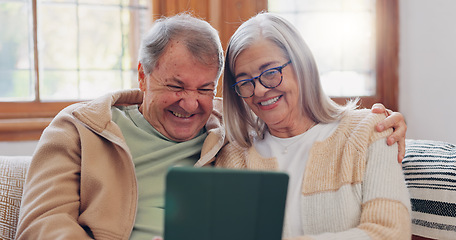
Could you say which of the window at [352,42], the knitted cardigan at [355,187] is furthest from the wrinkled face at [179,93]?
the window at [352,42]

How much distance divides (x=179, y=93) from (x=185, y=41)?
18 cm

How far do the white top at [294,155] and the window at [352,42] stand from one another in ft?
5.21

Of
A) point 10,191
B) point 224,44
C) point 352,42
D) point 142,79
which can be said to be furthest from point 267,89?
point 352,42

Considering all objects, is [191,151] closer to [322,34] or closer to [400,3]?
[322,34]

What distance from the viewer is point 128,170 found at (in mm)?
1498

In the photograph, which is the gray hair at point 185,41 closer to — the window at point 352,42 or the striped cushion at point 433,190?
the striped cushion at point 433,190

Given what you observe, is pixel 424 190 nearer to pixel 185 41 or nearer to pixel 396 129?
pixel 396 129

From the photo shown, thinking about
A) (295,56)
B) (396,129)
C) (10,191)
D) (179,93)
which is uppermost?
(295,56)

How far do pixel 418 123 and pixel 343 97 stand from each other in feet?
1.57

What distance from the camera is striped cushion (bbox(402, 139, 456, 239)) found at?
1438 millimetres

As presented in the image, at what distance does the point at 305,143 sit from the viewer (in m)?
1.50

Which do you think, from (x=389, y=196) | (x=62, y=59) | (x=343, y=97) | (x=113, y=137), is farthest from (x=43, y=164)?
(x=343, y=97)

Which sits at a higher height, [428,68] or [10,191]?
[428,68]

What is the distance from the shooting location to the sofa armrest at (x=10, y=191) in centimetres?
157
